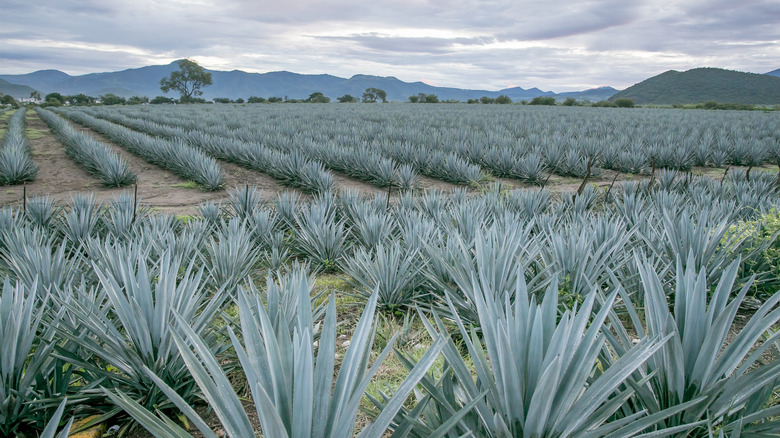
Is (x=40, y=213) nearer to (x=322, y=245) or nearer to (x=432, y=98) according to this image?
(x=322, y=245)

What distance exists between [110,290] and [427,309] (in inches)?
62.0

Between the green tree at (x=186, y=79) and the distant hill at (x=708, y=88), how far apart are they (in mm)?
87318

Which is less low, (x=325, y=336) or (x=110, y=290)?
(x=325, y=336)

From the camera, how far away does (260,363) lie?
3.28 ft

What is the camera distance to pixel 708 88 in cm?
9338

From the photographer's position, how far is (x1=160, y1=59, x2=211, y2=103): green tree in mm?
73438

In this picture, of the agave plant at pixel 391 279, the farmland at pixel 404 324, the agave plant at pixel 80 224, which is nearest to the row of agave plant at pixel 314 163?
the farmland at pixel 404 324

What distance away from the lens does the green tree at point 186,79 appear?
73.4 metres

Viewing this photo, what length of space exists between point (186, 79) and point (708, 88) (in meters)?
109

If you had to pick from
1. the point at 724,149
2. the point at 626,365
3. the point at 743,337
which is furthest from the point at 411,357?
the point at 724,149

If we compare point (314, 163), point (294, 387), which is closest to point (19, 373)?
point (294, 387)

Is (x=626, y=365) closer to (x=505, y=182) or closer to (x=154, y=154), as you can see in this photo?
(x=505, y=182)

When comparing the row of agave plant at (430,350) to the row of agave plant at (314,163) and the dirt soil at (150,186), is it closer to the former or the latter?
the dirt soil at (150,186)

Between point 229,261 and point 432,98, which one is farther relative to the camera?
point 432,98
